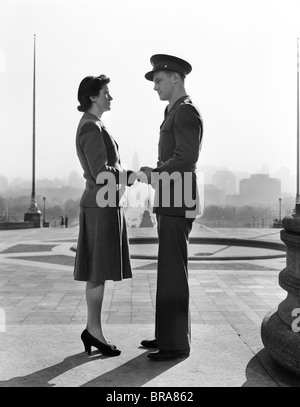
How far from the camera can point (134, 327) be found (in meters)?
4.37

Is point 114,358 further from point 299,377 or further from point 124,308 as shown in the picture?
point 124,308

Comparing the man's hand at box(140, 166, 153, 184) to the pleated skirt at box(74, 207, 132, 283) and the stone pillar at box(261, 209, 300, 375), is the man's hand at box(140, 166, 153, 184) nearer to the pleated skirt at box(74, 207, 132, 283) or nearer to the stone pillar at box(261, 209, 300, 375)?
the pleated skirt at box(74, 207, 132, 283)

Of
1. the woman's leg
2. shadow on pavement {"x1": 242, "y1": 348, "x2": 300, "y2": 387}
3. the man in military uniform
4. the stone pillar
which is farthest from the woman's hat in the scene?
shadow on pavement {"x1": 242, "y1": 348, "x2": 300, "y2": 387}

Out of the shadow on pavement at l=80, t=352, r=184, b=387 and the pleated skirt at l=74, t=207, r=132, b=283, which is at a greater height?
the pleated skirt at l=74, t=207, r=132, b=283

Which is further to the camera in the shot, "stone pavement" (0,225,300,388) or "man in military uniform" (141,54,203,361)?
"man in military uniform" (141,54,203,361)

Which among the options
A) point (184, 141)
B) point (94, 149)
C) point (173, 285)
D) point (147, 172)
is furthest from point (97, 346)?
point (184, 141)

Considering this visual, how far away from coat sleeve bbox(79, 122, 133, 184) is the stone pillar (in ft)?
4.15

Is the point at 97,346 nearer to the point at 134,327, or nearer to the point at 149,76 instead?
the point at 134,327

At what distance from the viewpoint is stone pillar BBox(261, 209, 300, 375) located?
3131 millimetres

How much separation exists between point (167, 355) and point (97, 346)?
0.49 meters

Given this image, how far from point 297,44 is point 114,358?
26155 millimetres

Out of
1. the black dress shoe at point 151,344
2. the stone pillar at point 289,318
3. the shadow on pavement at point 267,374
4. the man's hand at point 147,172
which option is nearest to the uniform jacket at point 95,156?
the man's hand at point 147,172
